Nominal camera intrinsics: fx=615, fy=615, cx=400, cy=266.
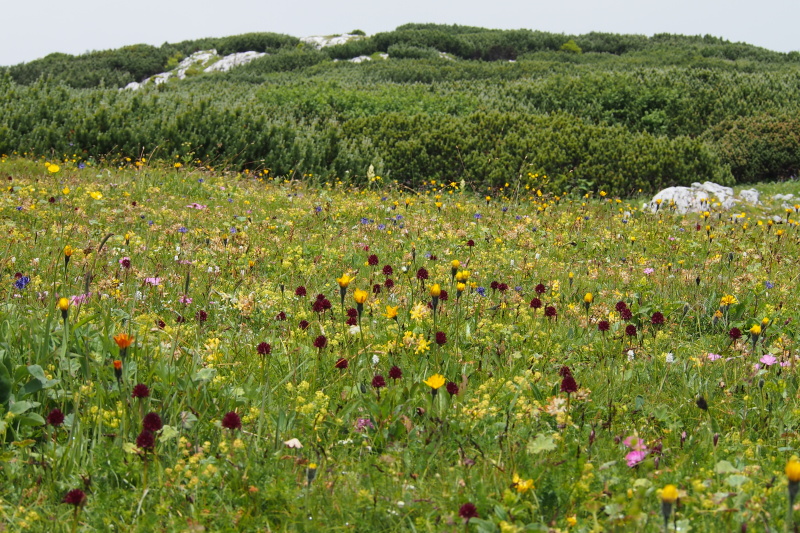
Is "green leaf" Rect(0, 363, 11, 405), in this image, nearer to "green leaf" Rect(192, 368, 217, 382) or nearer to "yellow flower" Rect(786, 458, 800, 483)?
"green leaf" Rect(192, 368, 217, 382)

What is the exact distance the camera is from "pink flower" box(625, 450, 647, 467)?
2290mm

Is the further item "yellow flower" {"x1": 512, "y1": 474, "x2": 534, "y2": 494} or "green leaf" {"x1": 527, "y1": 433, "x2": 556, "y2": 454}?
"green leaf" {"x1": 527, "y1": 433, "x2": 556, "y2": 454}

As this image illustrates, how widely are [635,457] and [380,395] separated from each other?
1075 millimetres

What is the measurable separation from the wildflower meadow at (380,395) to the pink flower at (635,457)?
0.01m

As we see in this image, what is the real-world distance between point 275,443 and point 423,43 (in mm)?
46040

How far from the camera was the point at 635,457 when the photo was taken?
231cm

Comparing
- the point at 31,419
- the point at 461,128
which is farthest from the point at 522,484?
the point at 461,128

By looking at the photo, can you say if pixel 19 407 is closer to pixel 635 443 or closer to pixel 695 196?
pixel 635 443

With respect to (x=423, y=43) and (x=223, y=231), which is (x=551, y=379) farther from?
(x=423, y=43)

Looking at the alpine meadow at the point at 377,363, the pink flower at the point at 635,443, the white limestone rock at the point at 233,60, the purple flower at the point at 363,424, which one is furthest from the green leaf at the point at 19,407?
the white limestone rock at the point at 233,60

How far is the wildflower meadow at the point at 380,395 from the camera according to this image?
6.73ft

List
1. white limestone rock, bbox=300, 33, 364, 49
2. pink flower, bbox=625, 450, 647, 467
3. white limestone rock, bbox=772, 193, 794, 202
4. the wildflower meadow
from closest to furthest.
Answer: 1. the wildflower meadow
2. pink flower, bbox=625, 450, 647, 467
3. white limestone rock, bbox=772, 193, 794, 202
4. white limestone rock, bbox=300, 33, 364, 49

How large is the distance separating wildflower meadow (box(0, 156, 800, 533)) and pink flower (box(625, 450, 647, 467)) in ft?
0.04

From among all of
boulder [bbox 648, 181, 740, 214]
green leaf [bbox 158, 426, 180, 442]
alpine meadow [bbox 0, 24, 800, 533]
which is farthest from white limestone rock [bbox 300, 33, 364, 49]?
green leaf [bbox 158, 426, 180, 442]
